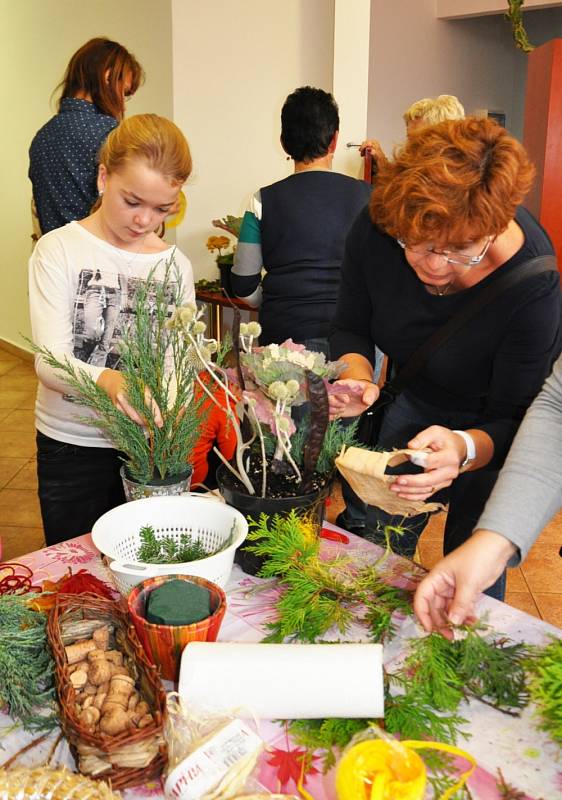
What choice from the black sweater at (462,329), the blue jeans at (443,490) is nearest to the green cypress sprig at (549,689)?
the black sweater at (462,329)

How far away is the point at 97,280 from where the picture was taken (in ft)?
5.50

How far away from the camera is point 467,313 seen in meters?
1.55

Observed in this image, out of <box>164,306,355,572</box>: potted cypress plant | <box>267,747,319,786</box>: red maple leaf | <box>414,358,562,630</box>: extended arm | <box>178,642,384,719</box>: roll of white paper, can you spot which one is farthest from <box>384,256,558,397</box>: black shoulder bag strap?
<box>267,747,319,786</box>: red maple leaf

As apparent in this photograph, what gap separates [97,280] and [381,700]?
1.16m

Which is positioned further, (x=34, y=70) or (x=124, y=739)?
(x=34, y=70)

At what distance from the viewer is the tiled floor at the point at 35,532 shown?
105 inches

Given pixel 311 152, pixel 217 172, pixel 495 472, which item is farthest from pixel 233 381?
pixel 217 172

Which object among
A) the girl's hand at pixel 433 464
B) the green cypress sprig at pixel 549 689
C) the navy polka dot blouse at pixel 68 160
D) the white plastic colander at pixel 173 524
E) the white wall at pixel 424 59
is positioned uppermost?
the white wall at pixel 424 59

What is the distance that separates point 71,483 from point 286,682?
40.6 inches

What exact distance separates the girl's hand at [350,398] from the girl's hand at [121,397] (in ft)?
1.06

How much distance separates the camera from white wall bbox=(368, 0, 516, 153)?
19.9 feet

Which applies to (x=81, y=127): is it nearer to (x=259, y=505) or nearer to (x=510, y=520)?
(x=259, y=505)

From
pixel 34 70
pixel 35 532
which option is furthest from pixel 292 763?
pixel 34 70

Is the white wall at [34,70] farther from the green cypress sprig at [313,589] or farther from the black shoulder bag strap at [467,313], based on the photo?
the green cypress sprig at [313,589]
